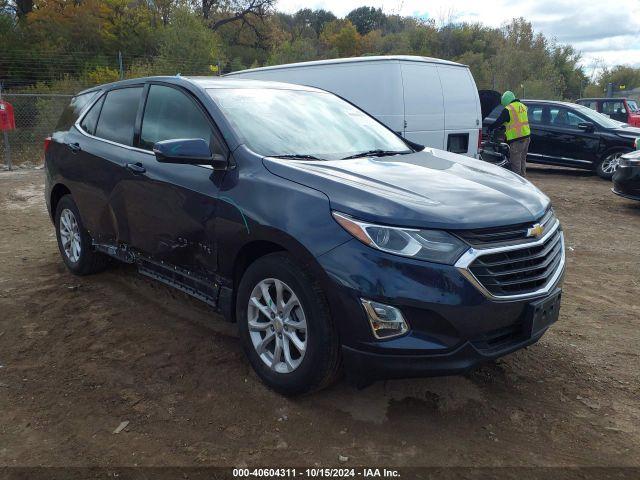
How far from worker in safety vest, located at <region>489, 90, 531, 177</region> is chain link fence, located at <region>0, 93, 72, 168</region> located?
10337mm

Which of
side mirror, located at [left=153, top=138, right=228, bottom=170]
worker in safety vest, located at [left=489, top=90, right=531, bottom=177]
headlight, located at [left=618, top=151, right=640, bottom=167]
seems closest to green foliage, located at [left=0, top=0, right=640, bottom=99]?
worker in safety vest, located at [left=489, top=90, right=531, bottom=177]

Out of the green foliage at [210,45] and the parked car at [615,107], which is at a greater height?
the green foliage at [210,45]

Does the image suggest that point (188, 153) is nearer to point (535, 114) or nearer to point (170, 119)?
point (170, 119)

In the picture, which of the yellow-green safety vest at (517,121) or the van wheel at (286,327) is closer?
the van wheel at (286,327)

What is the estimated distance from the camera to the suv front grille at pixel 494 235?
267 cm

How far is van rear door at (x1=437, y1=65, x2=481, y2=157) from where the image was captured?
7.98 metres

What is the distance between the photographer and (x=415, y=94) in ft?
24.8

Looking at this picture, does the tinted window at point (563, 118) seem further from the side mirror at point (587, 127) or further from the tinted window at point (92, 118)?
the tinted window at point (92, 118)

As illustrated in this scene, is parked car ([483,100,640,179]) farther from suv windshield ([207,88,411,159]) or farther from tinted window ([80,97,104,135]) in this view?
tinted window ([80,97,104,135])

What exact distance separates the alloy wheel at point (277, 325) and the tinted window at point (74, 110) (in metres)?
2.95

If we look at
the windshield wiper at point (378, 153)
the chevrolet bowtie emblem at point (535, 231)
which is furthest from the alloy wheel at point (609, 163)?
the chevrolet bowtie emblem at point (535, 231)

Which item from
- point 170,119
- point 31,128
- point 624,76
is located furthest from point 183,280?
point 624,76

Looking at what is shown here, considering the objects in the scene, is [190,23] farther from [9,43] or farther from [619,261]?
[619,261]

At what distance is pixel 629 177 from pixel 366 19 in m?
57.1
